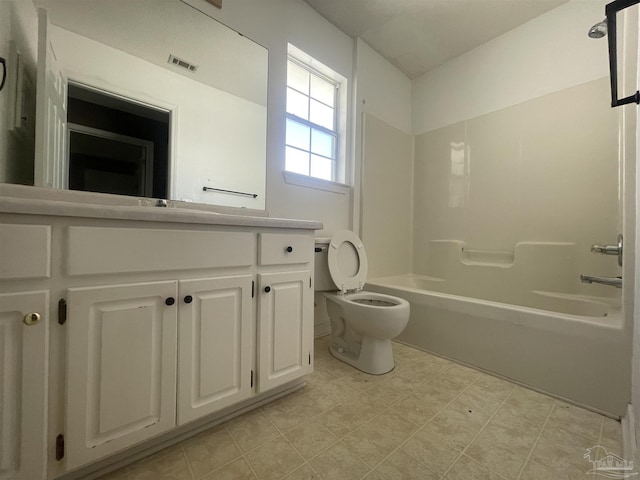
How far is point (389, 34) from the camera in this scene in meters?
2.07

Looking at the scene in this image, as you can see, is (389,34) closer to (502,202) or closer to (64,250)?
(502,202)

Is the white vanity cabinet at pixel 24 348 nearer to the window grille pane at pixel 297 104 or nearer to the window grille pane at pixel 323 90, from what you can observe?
the window grille pane at pixel 297 104

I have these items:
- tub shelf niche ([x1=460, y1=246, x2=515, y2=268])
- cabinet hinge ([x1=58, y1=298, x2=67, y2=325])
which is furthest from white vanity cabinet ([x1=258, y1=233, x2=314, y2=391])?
tub shelf niche ([x1=460, y1=246, x2=515, y2=268])

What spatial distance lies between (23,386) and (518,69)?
3.17 m

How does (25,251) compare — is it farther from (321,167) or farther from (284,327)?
(321,167)

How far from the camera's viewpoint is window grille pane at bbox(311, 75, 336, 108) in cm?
204

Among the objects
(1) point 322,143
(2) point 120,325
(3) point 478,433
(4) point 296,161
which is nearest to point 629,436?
(3) point 478,433

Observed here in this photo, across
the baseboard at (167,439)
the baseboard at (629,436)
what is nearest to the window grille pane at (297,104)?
the baseboard at (167,439)

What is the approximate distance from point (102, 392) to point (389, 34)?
9.19ft

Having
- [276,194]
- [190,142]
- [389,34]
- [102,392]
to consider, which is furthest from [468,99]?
[102,392]

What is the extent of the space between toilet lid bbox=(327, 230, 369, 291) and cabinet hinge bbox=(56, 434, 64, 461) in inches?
48.7

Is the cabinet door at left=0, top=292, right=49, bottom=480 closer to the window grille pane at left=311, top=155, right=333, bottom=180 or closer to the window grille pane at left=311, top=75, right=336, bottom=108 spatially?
the window grille pane at left=311, top=155, right=333, bottom=180

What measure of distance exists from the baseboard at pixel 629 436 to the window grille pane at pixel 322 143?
84.3 inches

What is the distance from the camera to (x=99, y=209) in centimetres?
68
